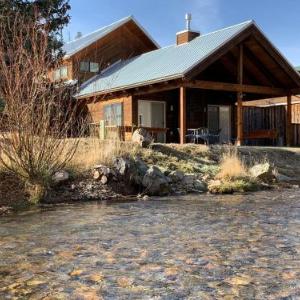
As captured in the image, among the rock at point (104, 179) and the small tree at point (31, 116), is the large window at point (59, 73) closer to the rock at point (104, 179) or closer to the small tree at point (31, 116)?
the small tree at point (31, 116)

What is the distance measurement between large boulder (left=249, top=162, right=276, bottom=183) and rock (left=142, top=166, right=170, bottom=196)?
307 centimetres

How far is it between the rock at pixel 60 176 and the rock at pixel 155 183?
1.97 meters

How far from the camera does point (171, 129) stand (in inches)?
1011

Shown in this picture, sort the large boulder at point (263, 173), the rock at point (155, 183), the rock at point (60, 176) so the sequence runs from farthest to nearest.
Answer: the large boulder at point (263, 173) < the rock at point (155, 183) < the rock at point (60, 176)

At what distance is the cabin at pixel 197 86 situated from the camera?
21547 millimetres

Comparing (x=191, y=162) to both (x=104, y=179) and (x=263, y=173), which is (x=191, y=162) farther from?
(x=104, y=179)

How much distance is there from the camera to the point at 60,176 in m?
12.8

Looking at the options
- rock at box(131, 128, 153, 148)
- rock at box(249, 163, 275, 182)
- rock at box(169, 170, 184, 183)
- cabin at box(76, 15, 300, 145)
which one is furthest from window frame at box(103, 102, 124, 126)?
rock at box(169, 170, 184, 183)

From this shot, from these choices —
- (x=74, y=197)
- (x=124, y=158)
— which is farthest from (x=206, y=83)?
(x=74, y=197)

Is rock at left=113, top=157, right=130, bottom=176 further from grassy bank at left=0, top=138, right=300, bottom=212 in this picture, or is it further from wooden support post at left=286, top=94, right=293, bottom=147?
wooden support post at left=286, top=94, right=293, bottom=147

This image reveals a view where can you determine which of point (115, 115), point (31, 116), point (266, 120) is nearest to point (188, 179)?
point (31, 116)

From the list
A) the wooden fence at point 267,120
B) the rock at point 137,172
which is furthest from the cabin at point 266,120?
the rock at point 137,172

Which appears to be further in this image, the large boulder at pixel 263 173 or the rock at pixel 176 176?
the large boulder at pixel 263 173

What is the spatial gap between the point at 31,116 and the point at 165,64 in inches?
480
